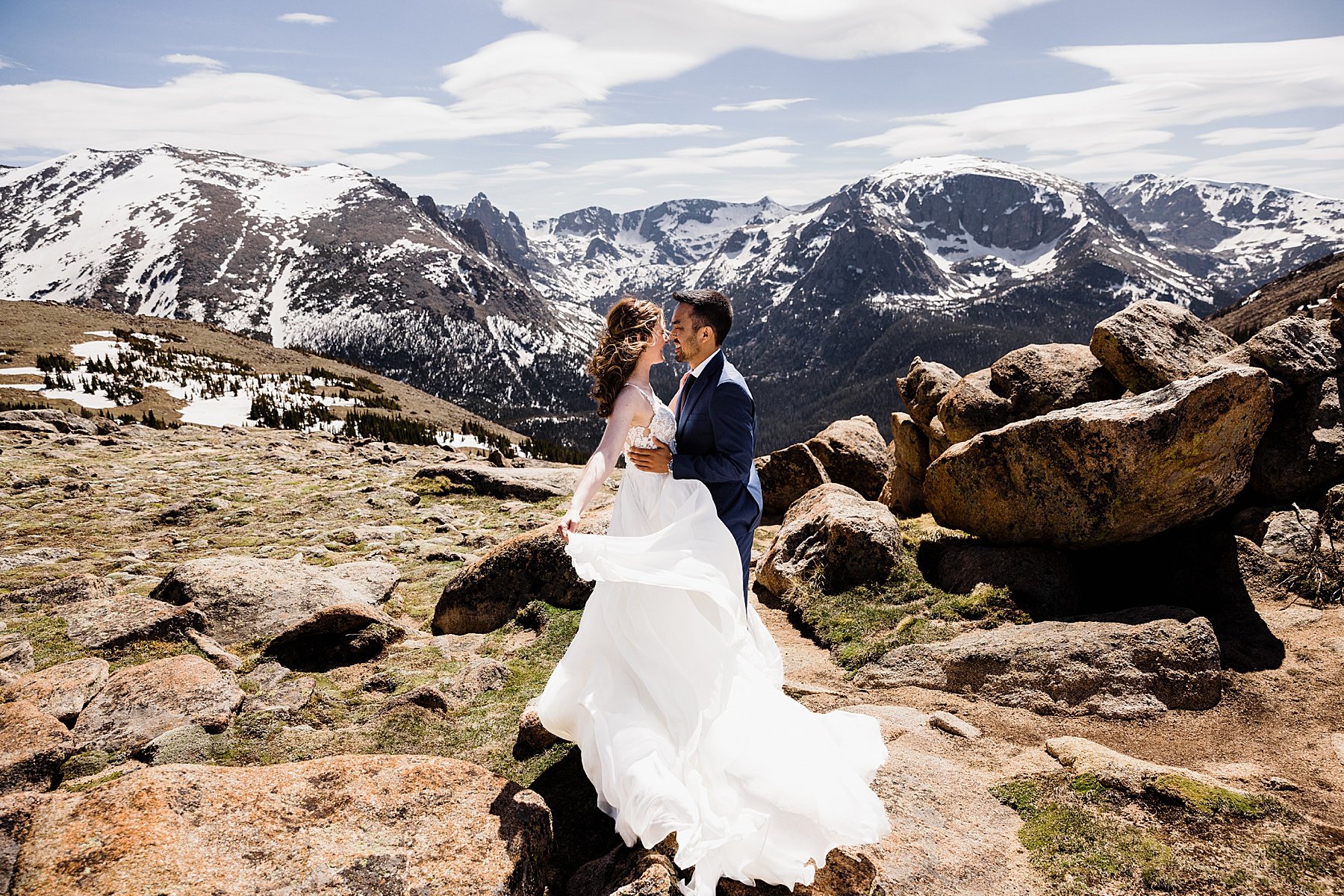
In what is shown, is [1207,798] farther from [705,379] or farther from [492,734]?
[492,734]

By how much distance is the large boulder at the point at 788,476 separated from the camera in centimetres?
1841

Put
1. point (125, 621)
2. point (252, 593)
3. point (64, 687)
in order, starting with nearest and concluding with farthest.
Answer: point (64, 687), point (125, 621), point (252, 593)

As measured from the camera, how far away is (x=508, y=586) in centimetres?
1113

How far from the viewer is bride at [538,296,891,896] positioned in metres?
4.93

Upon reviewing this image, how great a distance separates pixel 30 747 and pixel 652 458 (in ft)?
19.6

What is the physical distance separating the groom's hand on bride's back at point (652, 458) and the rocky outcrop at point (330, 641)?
18.1 ft

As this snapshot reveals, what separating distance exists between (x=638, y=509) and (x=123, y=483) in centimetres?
1916

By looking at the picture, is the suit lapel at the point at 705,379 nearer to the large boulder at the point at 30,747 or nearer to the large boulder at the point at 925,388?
the large boulder at the point at 30,747

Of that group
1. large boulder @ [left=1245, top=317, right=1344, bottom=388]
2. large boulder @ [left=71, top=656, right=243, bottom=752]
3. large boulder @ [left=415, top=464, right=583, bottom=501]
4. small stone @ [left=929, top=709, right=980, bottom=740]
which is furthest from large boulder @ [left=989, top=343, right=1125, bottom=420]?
large boulder @ [left=71, top=656, right=243, bottom=752]

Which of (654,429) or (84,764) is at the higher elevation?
(654,429)

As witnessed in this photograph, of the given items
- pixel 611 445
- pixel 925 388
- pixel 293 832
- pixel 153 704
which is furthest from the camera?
pixel 925 388

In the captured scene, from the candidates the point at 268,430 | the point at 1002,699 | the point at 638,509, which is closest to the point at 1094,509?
the point at 1002,699

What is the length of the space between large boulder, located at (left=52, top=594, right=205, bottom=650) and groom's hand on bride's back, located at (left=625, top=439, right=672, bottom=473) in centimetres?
715

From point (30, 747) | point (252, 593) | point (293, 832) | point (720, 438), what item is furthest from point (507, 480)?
point (293, 832)
